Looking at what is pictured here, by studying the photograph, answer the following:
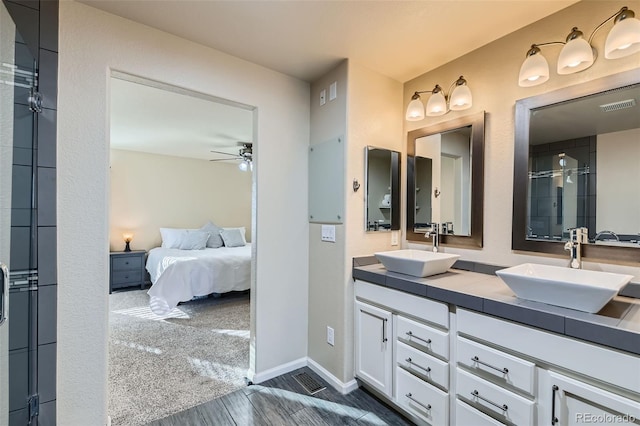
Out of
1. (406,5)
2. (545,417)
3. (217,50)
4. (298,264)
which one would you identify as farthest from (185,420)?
(406,5)

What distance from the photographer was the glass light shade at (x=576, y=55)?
143 cm

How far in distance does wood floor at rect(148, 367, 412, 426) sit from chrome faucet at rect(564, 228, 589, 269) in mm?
1342

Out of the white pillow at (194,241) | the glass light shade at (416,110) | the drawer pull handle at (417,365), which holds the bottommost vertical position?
the drawer pull handle at (417,365)

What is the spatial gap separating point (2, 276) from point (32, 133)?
707 mm

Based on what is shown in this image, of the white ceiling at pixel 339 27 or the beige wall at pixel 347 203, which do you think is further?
the beige wall at pixel 347 203

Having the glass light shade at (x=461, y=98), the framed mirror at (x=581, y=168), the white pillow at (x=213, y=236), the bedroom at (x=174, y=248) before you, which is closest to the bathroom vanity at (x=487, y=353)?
the framed mirror at (x=581, y=168)

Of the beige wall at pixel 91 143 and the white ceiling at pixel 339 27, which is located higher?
the white ceiling at pixel 339 27

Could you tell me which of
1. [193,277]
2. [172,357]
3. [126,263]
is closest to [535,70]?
[172,357]

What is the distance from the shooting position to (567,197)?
1.61 meters

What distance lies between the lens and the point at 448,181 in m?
2.19

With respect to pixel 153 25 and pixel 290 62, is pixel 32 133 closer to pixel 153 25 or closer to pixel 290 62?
pixel 153 25

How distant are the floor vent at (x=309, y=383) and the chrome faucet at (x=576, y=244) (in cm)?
180

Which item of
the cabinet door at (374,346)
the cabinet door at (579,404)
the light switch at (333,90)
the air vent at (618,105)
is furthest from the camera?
the light switch at (333,90)

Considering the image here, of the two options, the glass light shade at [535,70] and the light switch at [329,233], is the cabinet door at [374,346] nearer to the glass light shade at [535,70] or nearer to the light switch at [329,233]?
the light switch at [329,233]
